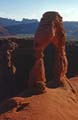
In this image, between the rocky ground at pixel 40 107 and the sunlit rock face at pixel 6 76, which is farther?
the sunlit rock face at pixel 6 76

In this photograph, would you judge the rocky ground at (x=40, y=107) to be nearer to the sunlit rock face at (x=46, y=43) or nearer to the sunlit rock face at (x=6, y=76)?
the sunlit rock face at (x=46, y=43)

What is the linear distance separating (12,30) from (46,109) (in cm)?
11972

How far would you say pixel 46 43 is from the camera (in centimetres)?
2405

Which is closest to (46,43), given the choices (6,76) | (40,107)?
(40,107)

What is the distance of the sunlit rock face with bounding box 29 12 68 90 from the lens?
2395 centimetres

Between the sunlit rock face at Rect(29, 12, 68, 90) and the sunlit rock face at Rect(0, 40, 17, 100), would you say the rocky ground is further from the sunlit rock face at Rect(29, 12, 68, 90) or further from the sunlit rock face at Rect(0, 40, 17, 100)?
the sunlit rock face at Rect(0, 40, 17, 100)

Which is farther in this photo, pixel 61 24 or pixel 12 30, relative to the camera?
pixel 12 30

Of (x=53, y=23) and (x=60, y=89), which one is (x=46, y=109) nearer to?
(x=60, y=89)

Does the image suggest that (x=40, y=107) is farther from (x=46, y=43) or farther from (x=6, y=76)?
(x=6, y=76)

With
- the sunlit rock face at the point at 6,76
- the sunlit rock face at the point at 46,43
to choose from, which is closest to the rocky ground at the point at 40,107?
the sunlit rock face at the point at 46,43

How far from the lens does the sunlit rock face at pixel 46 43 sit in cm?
2395

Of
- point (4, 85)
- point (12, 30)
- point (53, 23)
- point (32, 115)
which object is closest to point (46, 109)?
point (32, 115)

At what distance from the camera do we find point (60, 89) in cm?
2581

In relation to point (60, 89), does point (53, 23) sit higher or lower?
higher
